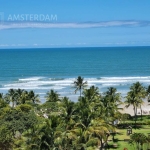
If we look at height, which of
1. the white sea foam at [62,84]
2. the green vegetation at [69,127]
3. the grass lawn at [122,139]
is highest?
the white sea foam at [62,84]

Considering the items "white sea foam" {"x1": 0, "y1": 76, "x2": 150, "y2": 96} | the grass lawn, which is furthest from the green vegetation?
"white sea foam" {"x1": 0, "y1": 76, "x2": 150, "y2": 96}

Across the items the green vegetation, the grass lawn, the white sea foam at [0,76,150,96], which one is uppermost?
the white sea foam at [0,76,150,96]

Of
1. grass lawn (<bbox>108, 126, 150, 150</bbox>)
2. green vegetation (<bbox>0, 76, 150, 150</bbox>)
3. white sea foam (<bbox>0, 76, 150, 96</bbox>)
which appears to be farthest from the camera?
white sea foam (<bbox>0, 76, 150, 96</bbox>)

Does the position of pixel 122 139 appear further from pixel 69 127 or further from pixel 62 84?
pixel 62 84

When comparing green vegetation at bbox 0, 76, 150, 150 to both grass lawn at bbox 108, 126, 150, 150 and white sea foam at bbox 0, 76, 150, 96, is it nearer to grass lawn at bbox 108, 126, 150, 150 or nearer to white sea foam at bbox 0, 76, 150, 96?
grass lawn at bbox 108, 126, 150, 150

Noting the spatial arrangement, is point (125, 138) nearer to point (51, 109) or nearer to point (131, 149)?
point (131, 149)

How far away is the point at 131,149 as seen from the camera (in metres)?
50.9

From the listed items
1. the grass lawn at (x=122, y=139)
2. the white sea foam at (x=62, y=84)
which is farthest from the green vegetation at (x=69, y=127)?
the white sea foam at (x=62, y=84)

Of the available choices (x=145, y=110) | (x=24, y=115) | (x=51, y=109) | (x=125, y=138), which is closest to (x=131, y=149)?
(x=125, y=138)

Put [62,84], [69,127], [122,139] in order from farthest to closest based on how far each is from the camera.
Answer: [62,84]
[122,139]
[69,127]

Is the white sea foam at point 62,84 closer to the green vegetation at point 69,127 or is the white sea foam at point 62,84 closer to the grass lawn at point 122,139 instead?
the grass lawn at point 122,139

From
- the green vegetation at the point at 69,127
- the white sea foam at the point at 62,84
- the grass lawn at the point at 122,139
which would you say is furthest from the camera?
the white sea foam at the point at 62,84

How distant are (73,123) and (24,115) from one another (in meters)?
9.45

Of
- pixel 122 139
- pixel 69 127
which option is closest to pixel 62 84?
pixel 122 139
